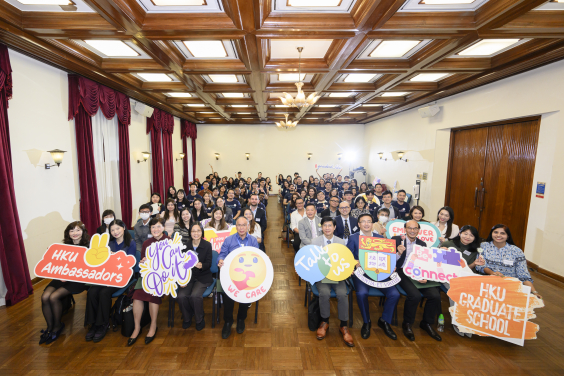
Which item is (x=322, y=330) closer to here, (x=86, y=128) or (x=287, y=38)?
(x=287, y=38)

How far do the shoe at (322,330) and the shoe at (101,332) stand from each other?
2562 mm

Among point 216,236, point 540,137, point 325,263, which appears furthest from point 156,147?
point 540,137

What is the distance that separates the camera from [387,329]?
315 centimetres

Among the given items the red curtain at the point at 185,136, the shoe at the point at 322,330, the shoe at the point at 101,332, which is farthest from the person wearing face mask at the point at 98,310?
the red curtain at the point at 185,136

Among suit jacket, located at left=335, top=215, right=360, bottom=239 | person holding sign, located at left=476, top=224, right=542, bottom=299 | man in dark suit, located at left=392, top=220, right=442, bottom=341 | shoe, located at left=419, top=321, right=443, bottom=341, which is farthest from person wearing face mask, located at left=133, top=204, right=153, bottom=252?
person holding sign, located at left=476, top=224, right=542, bottom=299

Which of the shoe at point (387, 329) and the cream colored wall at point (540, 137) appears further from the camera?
the cream colored wall at point (540, 137)

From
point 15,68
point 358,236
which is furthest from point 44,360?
point 15,68

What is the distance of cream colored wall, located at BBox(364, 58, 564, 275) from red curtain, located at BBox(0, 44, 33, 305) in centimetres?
860

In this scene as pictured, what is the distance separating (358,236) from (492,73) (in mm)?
4710

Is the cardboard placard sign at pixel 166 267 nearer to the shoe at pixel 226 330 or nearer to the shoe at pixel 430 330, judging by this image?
the shoe at pixel 226 330

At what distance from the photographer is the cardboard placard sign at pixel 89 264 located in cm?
302

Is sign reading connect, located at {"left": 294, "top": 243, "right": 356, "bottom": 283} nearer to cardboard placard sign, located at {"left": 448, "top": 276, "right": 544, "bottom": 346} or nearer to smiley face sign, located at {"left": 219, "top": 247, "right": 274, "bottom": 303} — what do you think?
smiley face sign, located at {"left": 219, "top": 247, "right": 274, "bottom": 303}

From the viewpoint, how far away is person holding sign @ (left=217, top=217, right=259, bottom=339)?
3141 millimetres

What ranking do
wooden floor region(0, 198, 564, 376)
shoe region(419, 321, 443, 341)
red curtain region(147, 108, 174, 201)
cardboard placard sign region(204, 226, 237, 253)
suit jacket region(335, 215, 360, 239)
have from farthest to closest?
red curtain region(147, 108, 174, 201), suit jacket region(335, 215, 360, 239), cardboard placard sign region(204, 226, 237, 253), shoe region(419, 321, 443, 341), wooden floor region(0, 198, 564, 376)
